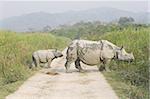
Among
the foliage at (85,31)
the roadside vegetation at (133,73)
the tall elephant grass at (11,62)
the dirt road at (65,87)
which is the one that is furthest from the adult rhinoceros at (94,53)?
the foliage at (85,31)

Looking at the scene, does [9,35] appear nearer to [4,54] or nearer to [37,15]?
[4,54]

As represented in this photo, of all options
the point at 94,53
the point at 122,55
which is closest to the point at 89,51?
the point at 94,53

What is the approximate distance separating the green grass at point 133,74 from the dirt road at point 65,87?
301 millimetres

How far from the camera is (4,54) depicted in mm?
16797

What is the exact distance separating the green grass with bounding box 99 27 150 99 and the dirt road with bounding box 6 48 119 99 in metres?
0.30

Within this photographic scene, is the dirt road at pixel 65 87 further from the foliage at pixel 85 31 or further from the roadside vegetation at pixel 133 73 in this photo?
the foliage at pixel 85 31

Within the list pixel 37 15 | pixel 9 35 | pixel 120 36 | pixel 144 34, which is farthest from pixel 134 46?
pixel 37 15

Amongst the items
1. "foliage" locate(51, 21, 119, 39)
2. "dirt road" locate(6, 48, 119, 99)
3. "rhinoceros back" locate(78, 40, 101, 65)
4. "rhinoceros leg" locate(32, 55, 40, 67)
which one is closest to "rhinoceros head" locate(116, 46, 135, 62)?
"rhinoceros back" locate(78, 40, 101, 65)

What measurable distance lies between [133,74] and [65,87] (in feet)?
7.23

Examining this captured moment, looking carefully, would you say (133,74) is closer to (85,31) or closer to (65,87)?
(65,87)

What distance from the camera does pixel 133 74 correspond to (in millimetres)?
14219

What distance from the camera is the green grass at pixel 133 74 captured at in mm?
11961

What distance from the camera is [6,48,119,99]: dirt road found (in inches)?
463

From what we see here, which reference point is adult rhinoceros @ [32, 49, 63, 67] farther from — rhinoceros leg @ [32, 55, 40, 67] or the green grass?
the green grass
